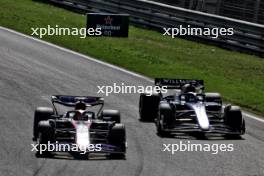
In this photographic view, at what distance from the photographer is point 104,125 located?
15453mm

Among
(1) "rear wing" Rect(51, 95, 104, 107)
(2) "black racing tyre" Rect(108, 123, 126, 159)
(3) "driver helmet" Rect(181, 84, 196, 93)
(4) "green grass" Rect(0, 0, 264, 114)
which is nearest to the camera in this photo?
(2) "black racing tyre" Rect(108, 123, 126, 159)

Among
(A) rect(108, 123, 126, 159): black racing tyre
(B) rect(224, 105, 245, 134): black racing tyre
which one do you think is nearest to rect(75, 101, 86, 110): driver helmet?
(A) rect(108, 123, 126, 159): black racing tyre

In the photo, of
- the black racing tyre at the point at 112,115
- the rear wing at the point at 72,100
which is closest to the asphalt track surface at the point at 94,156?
the black racing tyre at the point at 112,115

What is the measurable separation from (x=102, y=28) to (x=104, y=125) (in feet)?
44.9

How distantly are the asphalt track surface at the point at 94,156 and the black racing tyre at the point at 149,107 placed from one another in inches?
9.4

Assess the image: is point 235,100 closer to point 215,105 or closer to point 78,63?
point 215,105

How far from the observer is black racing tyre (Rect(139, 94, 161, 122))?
18156mm

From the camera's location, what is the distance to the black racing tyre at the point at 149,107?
18.2 m

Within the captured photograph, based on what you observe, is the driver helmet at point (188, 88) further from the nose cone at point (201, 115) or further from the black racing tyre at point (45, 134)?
the black racing tyre at point (45, 134)

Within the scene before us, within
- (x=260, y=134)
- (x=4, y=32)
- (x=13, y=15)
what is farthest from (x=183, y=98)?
(x=13, y=15)

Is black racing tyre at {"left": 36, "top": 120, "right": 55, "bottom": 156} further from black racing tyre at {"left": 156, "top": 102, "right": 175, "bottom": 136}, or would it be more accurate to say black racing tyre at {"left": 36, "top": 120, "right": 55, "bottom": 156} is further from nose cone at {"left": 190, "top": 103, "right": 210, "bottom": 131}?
nose cone at {"left": 190, "top": 103, "right": 210, "bottom": 131}

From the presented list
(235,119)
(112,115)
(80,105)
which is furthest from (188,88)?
(80,105)

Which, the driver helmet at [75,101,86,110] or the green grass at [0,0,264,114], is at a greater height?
the green grass at [0,0,264,114]

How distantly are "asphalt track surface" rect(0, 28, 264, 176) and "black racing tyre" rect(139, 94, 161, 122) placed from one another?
24 cm
